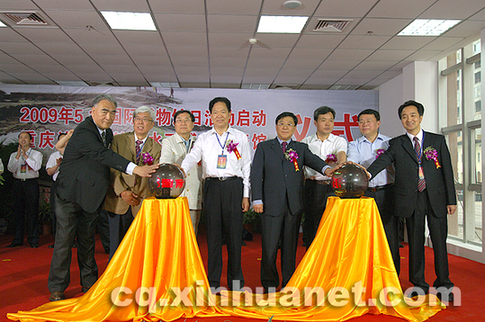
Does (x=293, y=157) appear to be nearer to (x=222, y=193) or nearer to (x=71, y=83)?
(x=222, y=193)

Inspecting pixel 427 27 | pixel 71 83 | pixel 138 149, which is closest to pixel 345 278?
pixel 138 149

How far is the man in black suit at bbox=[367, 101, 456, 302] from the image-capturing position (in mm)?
2949

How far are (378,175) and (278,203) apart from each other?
1.12 meters

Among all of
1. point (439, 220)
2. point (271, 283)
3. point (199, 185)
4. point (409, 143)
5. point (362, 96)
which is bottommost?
point (271, 283)

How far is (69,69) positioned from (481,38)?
6572mm

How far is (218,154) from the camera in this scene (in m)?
2.96

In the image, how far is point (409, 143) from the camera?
307cm

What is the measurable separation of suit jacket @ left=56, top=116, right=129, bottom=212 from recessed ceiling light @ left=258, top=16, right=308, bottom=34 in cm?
268

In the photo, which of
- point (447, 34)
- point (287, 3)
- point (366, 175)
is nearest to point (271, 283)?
point (366, 175)

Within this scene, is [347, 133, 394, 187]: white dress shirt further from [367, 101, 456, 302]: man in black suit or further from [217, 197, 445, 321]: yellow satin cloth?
[217, 197, 445, 321]: yellow satin cloth

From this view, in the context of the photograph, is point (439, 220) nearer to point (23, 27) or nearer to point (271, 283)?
point (271, 283)

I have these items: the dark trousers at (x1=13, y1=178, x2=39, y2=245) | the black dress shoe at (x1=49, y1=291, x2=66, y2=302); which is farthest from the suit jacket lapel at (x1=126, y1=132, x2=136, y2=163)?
the dark trousers at (x1=13, y1=178, x2=39, y2=245)

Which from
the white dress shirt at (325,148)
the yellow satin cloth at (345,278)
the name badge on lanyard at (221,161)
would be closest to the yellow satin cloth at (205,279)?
the yellow satin cloth at (345,278)

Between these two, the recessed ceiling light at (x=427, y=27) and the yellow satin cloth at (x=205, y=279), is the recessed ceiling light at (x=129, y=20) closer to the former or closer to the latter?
the yellow satin cloth at (x=205, y=279)
